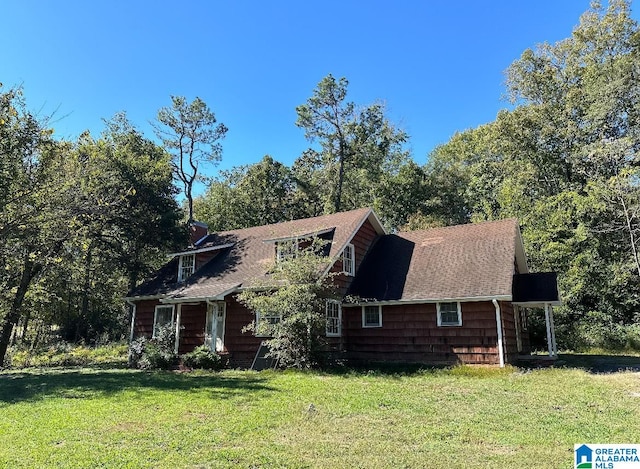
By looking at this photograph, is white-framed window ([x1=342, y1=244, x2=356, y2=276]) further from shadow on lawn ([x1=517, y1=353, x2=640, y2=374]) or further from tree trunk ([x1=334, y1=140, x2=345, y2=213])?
tree trunk ([x1=334, y1=140, x2=345, y2=213])

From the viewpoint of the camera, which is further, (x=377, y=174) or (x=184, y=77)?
(x=377, y=174)

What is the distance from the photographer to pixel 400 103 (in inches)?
1439

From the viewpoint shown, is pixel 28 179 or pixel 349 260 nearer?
pixel 28 179

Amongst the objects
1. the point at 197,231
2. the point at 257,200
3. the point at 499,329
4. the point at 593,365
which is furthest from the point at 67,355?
the point at 593,365

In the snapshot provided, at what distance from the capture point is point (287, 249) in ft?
57.1

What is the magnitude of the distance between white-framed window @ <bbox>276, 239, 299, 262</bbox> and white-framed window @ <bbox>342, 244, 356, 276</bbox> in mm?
2383

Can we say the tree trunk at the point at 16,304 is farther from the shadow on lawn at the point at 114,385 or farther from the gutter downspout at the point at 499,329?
the gutter downspout at the point at 499,329

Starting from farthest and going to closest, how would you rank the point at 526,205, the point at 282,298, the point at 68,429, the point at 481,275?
the point at 526,205 < the point at 481,275 < the point at 282,298 < the point at 68,429

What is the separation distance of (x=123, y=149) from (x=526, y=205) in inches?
1001

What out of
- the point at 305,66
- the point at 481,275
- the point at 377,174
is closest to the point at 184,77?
the point at 305,66

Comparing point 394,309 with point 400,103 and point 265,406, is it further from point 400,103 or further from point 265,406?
point 400,103

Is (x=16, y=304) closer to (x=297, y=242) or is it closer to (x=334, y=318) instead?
(x=297, y=242)

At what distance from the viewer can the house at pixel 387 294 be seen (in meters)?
15.5

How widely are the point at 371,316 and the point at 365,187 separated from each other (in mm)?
22721
